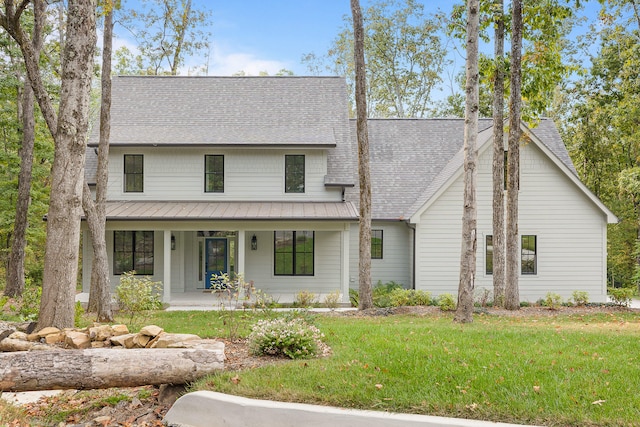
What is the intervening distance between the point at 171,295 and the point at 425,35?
20593 millimetres

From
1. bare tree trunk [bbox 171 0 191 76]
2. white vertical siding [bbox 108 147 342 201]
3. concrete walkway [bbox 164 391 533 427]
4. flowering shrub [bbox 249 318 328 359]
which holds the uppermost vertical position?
bare tree trunk [bbox 171 0 191 76]

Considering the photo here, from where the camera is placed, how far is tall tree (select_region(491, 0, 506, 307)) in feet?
50.3

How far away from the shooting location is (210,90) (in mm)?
21438

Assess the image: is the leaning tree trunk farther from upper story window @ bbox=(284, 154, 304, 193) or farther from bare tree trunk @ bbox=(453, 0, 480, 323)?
upper story window @ bbox=(284, 154, 304, 193)

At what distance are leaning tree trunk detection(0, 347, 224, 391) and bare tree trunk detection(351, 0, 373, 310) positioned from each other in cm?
855

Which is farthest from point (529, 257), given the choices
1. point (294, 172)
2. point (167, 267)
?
point (167, 267)

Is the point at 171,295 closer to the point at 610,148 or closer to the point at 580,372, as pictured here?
the point at 580,372

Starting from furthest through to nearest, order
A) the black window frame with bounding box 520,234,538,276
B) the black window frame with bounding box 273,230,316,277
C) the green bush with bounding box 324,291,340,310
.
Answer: the black window frame with bounding box 273,230,316,277 → the black window frame with bounding box 520,234,538,276 → the green bush with bounding box 324,291,340,310

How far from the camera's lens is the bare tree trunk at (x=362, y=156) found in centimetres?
1422

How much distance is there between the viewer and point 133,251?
723 inches

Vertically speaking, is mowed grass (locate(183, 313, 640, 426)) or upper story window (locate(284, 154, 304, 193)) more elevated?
upper story window (locate(284, 154, 304, 193))

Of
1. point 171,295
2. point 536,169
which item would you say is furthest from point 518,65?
point 171,295

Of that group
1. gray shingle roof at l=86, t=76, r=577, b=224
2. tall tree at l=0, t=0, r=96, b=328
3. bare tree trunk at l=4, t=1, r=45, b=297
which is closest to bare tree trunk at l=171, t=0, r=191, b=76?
gray shingle roof at l=86, t=76, r=577, b=224

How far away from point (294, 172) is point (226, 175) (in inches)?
94.0
